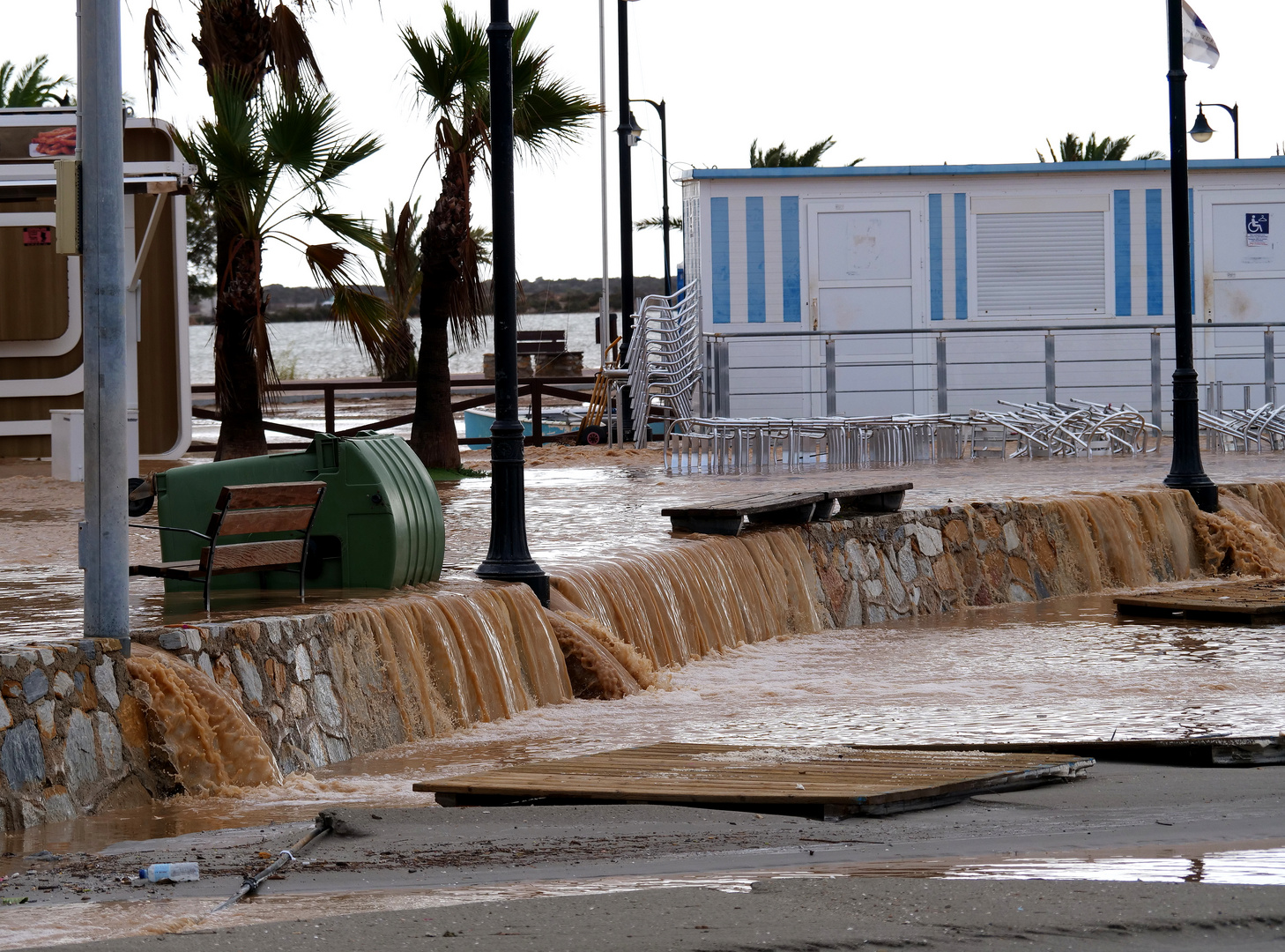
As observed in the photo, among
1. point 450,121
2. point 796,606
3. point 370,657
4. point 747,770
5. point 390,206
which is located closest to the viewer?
point 747,770

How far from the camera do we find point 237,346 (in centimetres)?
1770

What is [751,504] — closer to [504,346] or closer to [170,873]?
[504,346]

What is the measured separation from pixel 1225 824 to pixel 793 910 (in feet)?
5.86

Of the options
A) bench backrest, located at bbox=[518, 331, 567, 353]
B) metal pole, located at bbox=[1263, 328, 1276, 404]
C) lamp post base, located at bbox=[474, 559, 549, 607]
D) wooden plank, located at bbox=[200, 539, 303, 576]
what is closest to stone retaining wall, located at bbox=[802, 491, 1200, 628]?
Answer: lamp post base, located at bbox=[474, 559, 549, 607]

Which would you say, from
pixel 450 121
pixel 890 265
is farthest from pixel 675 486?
pixel 890 265

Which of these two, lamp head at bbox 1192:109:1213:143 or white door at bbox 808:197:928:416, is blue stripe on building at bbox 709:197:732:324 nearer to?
white door at bbox 808:197:928:416

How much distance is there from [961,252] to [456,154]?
676 centimetres

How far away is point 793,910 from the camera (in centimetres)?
441

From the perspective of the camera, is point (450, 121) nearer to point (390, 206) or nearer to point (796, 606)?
point (796, 606)

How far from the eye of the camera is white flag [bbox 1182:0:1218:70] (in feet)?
48.3

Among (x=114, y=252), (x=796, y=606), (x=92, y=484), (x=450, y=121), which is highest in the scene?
(x=450, y=121)

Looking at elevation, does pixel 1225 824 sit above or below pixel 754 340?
below

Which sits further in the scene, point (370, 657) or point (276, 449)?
point (276, 449)

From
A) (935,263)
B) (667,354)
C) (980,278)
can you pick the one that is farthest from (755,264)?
(980,278)
